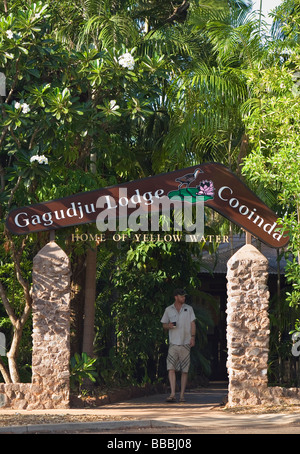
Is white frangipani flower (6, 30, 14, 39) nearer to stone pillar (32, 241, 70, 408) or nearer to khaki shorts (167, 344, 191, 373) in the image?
stone pillar (32, 241, 70, 408)

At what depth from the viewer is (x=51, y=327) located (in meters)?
Result: 12.8

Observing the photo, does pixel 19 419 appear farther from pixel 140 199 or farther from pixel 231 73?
pixel 231 73

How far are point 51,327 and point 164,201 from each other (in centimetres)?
267

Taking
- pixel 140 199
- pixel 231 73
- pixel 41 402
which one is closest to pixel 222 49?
pixel 231 73

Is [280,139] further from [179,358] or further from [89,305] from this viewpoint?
[89,305]

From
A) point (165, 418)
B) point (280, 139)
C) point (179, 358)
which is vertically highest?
point (280, 139)

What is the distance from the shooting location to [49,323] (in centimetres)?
1284

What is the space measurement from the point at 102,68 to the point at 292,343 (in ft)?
19.6

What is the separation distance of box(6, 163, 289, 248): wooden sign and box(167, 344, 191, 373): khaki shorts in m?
2.41

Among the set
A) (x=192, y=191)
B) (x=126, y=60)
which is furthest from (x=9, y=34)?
(x=192, y=191)

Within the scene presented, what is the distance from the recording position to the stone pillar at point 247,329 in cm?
1262

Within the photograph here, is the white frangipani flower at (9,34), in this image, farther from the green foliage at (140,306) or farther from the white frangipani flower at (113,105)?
the green foliage at (140,306)

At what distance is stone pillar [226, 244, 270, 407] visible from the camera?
41.4 feet
